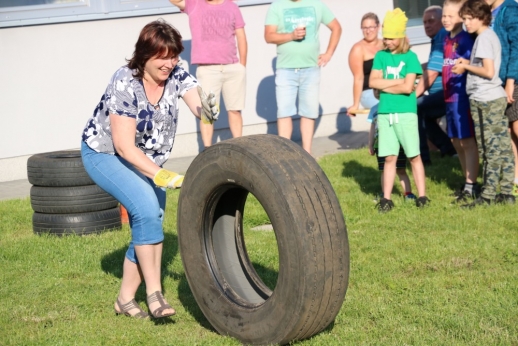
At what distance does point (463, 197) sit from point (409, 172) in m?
A: 1.47

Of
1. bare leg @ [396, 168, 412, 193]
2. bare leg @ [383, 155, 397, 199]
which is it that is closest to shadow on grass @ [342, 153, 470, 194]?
bare leg @ [396, 168, 412, 193]

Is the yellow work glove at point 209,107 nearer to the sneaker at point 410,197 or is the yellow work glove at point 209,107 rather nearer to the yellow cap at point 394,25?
the yellow cap at point 394,25

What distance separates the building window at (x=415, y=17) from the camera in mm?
13500

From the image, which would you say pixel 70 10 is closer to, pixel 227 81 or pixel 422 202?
pixel 227 81

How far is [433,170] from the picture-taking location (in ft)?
33.5

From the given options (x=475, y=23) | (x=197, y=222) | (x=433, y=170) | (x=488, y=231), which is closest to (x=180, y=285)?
(x=197, y=222)

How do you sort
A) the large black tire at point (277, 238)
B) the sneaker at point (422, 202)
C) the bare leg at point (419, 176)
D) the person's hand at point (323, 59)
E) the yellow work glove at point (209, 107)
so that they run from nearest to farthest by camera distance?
the large black tire at point (277, 238), the yellow work glove at point (209, 107), the sneaker at point (422, 202), the bare leg at point (419, 176), the person's hand at point (323, 59)

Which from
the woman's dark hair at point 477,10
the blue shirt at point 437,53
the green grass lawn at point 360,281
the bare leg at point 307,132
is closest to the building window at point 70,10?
the bare leg at point 307,132

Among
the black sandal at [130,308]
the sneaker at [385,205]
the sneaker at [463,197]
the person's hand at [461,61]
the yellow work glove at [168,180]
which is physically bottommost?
the sneaker at [463,197]

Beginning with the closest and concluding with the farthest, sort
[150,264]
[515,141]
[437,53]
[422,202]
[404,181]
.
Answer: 1. [150,264]
2. [422,202]
3. [404,181]
4. [515,141]
5. [437,53]

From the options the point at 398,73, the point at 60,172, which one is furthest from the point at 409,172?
the point at 60,172

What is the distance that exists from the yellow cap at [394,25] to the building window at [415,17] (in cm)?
538

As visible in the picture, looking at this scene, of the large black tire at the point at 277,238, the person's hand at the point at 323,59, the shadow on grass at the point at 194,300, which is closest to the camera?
the large black tire at the point at 277,238

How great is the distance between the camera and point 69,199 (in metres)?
7.84
